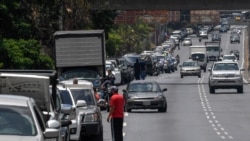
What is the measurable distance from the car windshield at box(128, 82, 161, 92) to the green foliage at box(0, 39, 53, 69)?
3829 millimetres

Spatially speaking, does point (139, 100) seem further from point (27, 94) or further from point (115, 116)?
point (27, 94)

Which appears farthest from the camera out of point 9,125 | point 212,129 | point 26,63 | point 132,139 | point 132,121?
point 26,63

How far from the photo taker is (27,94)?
2053 cm

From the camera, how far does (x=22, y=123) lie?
1481 cm

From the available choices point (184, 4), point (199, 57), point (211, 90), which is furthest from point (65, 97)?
point (199, 57)

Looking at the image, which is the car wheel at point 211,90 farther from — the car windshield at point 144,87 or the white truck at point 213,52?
the white truck at point 213,52

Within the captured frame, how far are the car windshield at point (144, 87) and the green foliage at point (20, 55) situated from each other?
3.83 metres

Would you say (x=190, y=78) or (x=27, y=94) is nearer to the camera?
(x=27, y=94)

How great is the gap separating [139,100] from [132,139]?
12.3 m

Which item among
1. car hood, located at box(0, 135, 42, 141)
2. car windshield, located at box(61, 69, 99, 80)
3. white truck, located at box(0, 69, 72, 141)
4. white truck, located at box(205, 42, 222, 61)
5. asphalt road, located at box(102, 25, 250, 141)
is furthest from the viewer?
white truck, located at box(205, 42, 222, 61)

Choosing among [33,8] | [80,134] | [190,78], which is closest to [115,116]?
[80,134]

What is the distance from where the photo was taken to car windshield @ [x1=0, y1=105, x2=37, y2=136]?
14539 millimetres

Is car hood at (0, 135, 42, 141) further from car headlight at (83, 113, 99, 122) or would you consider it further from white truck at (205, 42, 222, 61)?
white truck at (205, 42, 222, 61)

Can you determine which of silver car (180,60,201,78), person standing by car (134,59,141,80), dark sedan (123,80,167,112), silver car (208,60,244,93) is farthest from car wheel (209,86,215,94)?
silver car (180,60,201,78)
